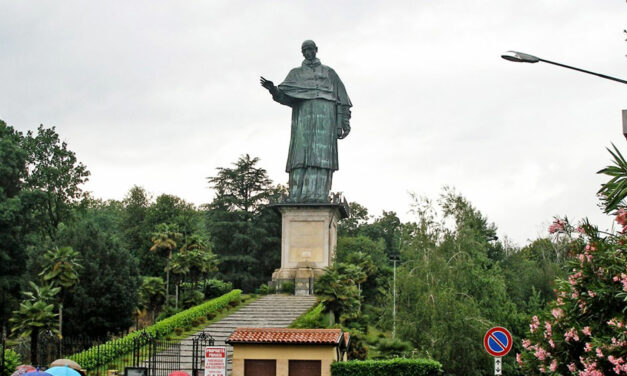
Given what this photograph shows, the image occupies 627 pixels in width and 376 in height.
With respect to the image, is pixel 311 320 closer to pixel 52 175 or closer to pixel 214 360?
pixel 214 360

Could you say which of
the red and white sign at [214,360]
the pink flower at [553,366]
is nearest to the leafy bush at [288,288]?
the red and white sign at [214,360]

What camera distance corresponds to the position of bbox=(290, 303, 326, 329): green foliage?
32.7m

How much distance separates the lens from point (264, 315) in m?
37.2

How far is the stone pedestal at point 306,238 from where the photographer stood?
1780 inches

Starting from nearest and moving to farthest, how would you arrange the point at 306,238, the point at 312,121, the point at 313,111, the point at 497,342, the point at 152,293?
the point at 497,342, the point at 306,238, the point at 152,293, the point at 312,121, the point at 313,111

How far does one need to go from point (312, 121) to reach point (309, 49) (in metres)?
4.68

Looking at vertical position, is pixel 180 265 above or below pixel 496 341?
above

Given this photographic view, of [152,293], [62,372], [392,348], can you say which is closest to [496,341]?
[62,372]

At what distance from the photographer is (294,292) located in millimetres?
43625

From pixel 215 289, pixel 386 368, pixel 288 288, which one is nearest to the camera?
pixel 386 368

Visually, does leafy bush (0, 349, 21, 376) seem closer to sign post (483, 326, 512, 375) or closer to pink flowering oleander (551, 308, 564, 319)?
sign post (483, 326, 512, 375)

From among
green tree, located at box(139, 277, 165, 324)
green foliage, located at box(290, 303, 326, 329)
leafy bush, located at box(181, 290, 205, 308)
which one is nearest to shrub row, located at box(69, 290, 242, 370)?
leafy bush, located at box(181, 290, 205, 308)

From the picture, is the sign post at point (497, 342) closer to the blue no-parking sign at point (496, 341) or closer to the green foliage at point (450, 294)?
the blue no-parking sign at point (496, 341)

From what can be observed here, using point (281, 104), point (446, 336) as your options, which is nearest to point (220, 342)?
point (446, 336)
